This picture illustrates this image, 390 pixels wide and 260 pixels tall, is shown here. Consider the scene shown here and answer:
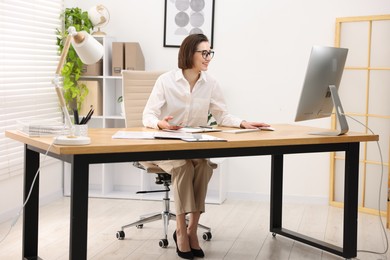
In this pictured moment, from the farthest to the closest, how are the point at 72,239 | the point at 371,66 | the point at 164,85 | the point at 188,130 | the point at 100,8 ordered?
1. the point at 100,8
2. the point at 371,66
3. the point at 164,85
4. the point at 188,130
5. the point at 72,239

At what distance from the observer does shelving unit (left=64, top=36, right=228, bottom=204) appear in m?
5.48

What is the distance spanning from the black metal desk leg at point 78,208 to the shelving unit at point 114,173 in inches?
101

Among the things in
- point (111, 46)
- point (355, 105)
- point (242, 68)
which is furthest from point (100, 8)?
point (355, 105)

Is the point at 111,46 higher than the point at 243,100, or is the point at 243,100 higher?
the point at 111,46

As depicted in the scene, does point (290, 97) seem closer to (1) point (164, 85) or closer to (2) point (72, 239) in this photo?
(1) point (164, 85)

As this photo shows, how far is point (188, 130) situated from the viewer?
356 centimetres

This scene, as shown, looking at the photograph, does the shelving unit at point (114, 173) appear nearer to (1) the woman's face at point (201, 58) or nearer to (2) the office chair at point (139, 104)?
(2) the office chair at point (139, 104)

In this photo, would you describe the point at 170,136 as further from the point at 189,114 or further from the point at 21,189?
the point at 21,189

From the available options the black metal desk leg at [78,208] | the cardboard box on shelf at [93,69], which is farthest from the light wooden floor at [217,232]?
the cardboard box on shelf at [93,69]

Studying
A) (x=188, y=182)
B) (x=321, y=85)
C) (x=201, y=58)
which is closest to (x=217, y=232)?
(x=188, y=182)

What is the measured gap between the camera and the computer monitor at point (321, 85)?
11.5 feet

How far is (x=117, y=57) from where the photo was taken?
214 inches

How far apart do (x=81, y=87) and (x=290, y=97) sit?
5.75 feet

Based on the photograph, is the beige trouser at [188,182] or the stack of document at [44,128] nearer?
the stack of document at [44,128]
